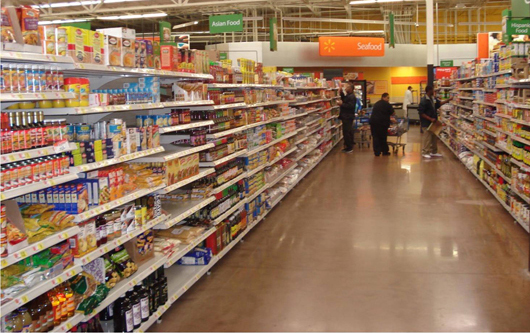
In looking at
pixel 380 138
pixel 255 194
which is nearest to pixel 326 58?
pixel 380 138

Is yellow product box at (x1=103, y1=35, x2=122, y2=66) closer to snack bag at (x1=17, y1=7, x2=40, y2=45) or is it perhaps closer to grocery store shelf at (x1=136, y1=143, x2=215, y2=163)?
snack bag at (x1=17, y1=7, x2=40, y2=45)

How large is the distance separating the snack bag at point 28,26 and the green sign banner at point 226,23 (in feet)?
34.3

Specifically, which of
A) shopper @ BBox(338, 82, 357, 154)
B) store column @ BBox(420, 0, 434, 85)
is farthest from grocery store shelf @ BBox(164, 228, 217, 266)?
store column @ BBox(420, 0, 434, 85)

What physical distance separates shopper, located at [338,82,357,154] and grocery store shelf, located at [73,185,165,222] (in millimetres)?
11118

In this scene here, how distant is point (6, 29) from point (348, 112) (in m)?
12.7

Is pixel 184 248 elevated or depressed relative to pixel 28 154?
depressed

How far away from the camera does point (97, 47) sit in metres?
3.55

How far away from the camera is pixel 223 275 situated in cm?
526

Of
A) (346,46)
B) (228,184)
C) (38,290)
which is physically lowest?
(38,290)

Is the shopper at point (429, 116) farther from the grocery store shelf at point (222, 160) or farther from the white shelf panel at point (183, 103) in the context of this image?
the white shelf panel at point (183, 103)

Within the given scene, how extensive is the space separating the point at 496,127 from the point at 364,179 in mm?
2856

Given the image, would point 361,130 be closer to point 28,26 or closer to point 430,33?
point 430,33

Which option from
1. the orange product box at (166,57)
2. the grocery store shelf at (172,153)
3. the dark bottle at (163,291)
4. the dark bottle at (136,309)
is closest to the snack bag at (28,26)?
the grocery store shelf at (172,153)

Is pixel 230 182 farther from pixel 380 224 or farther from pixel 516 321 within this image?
pixel 516 321
